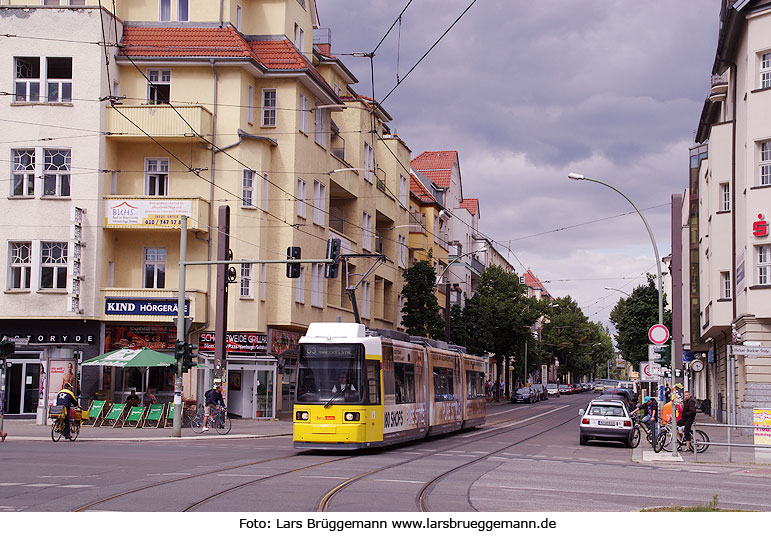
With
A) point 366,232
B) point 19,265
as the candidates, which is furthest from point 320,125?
point 19,265

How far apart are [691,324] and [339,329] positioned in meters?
40.7

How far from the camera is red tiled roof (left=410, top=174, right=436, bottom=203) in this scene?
239ft

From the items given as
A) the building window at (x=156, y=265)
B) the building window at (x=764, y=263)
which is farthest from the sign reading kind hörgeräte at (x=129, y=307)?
the building window at (x=764, y=263)

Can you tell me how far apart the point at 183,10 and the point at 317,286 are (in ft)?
48.1

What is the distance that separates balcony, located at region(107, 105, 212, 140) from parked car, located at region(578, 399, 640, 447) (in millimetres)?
20084

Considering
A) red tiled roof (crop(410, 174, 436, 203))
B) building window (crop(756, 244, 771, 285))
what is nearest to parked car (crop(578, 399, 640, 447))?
building window (crop(756, 244, 771, 285))

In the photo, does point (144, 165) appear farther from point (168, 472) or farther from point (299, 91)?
point (168, 472)

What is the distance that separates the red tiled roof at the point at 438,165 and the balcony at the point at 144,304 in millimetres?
44206

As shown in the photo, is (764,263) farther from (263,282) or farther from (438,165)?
(438,165)

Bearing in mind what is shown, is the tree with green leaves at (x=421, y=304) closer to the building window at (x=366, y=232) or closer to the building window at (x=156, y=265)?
the building window at (x=366, y=232)

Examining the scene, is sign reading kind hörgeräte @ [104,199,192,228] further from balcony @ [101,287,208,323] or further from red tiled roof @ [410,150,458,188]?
red tiled roof @ [410,150,458,188]

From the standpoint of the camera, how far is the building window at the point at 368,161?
180 feet

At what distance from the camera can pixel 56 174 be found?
3925 centimetres

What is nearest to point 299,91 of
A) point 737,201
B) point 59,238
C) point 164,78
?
point 164,78
